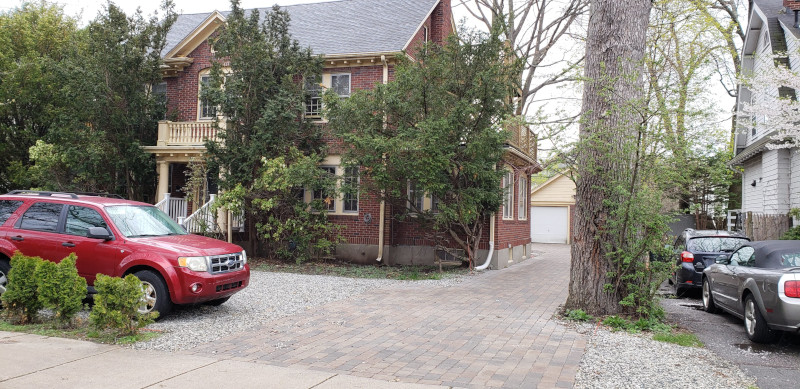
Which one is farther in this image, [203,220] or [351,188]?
[203,220]

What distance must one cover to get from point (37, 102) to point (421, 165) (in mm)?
14953

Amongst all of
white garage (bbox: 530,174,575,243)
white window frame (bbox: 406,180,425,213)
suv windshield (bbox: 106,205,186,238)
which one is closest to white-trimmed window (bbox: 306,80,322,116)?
white window frame (bbox: 406,180,425,213)

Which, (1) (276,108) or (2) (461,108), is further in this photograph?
(1) (276,108)

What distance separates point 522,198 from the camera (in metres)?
21.6

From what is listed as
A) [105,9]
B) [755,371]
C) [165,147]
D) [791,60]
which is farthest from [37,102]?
[791,60]

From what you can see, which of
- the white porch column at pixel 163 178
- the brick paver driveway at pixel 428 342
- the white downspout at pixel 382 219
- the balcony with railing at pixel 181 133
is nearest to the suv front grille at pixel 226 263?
the brick paver driveway at pixel 428 342

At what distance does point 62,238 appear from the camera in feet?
27.3

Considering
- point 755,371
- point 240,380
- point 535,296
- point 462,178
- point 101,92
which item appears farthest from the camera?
point 101,92

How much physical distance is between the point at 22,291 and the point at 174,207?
448 inches

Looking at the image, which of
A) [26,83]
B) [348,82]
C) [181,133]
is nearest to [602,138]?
[348,82]

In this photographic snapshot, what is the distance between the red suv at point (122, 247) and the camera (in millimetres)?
7820

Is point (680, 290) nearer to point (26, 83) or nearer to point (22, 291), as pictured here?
point (22, 291)

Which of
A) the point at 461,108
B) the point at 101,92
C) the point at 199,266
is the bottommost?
the point at 199,266

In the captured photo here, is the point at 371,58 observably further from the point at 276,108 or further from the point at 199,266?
the point at 199,266
